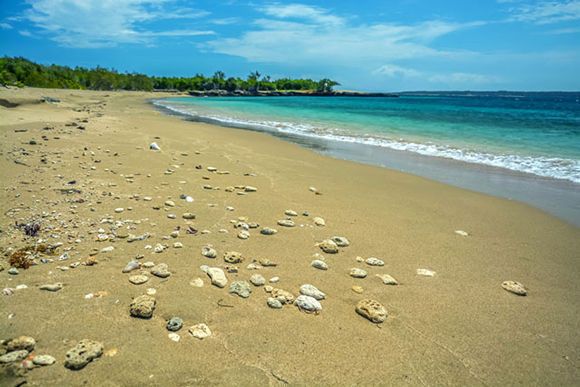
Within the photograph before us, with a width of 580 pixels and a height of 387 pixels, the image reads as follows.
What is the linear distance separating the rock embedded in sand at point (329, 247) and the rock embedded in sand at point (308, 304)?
1.23 metres

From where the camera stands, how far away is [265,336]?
9.35 feet

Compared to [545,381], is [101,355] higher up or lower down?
higher up

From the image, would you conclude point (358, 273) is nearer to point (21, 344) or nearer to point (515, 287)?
point (515, 287)

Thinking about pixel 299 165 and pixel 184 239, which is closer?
pixel 184 239

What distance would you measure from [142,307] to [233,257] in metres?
1.30

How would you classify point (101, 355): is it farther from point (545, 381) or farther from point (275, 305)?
point (545, 381)

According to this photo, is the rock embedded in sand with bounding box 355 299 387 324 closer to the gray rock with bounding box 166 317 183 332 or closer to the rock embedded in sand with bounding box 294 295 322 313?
the rock embedded in sand with bounding box 294 295 322 313

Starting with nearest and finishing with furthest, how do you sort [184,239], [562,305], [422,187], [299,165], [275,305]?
[275,305] → [562,305] → [184,239] → [422,187] → [299,165]

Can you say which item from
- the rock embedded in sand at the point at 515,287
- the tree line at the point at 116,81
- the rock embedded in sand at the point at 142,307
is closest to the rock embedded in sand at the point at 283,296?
the rock embedded in sand at the point at 142,307

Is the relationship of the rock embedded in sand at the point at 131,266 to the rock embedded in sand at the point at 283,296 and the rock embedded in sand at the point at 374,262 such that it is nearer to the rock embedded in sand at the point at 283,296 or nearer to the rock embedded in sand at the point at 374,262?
the rock embedded in sand at the point at 283,296

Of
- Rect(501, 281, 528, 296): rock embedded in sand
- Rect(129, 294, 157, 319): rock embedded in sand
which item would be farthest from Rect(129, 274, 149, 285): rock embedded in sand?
Rect(501, 281, 528, 296): rock embedded in sand

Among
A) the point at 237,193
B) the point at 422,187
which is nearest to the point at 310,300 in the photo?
the point at 237,193

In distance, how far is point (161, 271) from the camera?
11.7 ft

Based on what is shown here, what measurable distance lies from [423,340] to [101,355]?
2.62 meters
